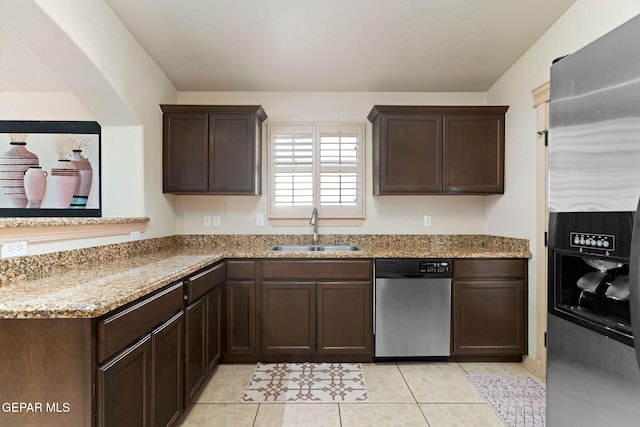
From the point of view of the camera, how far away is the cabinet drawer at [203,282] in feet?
6.95

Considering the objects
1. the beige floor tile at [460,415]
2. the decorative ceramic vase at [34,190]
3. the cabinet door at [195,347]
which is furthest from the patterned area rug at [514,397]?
the decorative ceramic vase at [34,190]

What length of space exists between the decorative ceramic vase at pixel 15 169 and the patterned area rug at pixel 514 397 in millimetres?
3843

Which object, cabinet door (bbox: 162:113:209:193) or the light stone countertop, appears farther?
cabinet door (bbox: 162:113:209:193)

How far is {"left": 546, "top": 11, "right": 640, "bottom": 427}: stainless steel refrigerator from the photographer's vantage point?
1.04m

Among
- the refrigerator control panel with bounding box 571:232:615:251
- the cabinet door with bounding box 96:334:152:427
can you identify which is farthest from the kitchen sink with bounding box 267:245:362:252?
the refrigerator control panel with bounding box 571:232:615:251

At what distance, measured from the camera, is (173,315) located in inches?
74.6

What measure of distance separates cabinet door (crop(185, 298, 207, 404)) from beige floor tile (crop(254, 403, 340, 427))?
1.46 feet

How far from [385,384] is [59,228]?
7.60 ft

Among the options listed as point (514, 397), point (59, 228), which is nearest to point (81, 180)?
point (59, 228)

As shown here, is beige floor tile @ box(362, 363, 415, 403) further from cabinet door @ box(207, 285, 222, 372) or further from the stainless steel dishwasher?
cabinet door @ box(207, 285, 222, 372)

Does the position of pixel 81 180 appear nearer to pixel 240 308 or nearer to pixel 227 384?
pixel 240 308

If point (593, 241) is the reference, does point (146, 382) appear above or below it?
below

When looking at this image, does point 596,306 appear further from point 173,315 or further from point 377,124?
point 377,124

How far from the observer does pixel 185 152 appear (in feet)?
10.5
